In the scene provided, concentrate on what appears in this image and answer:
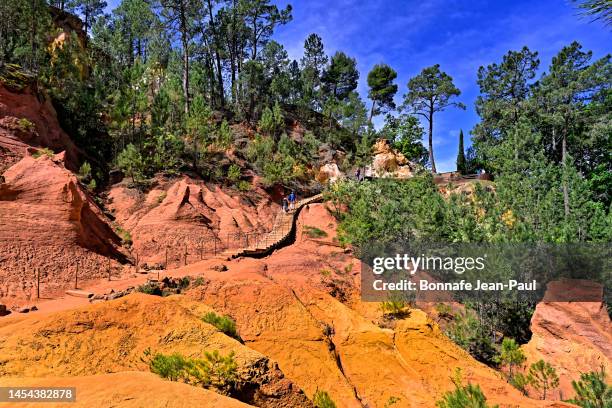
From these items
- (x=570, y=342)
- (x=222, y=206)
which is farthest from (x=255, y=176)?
(x=570, y=342)

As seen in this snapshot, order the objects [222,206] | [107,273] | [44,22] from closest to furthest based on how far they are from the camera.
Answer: [107,273]
[222,206]
[44,22]

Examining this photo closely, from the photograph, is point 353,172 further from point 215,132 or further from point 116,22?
point 116,22

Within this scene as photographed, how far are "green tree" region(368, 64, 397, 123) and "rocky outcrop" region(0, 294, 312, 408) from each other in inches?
1913

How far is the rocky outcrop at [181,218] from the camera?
67.7 ft

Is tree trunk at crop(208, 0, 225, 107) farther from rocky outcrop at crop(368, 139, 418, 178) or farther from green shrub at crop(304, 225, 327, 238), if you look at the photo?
green shrub at crop(304, 225, 327, 238)

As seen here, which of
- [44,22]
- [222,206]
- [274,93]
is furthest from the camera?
[274,93]

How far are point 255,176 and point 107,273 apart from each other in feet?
56.5

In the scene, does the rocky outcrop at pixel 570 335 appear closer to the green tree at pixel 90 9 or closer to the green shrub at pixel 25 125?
the green shrub at pixel 25 125

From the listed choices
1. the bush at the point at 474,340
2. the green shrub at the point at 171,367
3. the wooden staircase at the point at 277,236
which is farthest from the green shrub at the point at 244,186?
the green shrub at the point at 171,367

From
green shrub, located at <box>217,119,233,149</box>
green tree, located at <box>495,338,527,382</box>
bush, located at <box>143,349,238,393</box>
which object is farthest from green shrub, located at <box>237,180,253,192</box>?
bush, located at <box>143,349,238,393</box>

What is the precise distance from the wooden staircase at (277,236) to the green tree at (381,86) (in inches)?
1137

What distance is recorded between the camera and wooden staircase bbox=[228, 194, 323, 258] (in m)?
21.3

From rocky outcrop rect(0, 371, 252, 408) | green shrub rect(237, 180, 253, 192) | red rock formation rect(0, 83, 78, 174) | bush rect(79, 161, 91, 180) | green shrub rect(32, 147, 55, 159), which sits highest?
red rock formation rect(0, 83, 78, 174)

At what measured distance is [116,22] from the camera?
46250 millimetres
